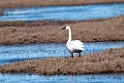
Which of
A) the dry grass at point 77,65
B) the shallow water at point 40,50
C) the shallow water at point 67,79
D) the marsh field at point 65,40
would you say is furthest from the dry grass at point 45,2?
the shallow water at point 67,79

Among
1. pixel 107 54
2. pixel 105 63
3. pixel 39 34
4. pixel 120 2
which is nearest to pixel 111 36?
Result: pixel 39 34

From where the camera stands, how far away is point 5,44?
93.7 feet

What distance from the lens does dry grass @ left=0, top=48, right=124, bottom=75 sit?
1786 centimetres

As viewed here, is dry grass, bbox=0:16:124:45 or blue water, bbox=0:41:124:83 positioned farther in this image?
dry grass, bbox=0:16:124:45

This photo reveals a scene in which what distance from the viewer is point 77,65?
59.6 ft

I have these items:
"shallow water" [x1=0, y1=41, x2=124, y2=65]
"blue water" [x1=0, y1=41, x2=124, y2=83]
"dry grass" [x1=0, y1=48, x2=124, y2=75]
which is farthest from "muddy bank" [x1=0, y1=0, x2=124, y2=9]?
"dry grass" [x1=0, y1=48, x2=124, y2=75]

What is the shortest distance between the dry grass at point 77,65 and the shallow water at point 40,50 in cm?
261

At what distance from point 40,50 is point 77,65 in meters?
7.08

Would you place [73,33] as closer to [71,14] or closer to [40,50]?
[40,50]

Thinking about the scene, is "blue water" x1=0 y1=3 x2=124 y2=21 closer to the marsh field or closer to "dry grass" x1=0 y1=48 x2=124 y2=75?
the marsh field

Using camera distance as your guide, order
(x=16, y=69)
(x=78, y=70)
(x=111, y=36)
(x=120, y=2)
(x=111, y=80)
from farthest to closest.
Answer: (x=120, y=2)
(x=111, y=36)
(x=16, y=69)
(x=78, y=70)
(x=111, y=80)

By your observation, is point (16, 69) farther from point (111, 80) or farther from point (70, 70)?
point (111, 80)

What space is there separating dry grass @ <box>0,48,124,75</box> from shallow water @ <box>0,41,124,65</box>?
261cm

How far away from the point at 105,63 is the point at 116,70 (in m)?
0.49
